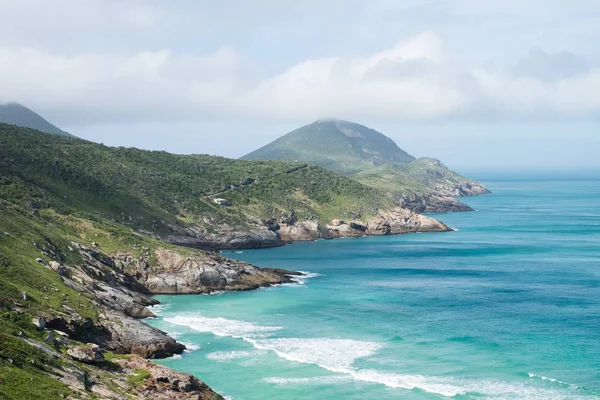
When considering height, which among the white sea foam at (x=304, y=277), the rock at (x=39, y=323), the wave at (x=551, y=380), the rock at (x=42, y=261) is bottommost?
the wave at (x=551, y=380)

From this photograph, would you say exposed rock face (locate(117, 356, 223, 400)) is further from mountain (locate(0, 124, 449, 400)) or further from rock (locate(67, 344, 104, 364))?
rock (locate(67, 344, 104, 364))

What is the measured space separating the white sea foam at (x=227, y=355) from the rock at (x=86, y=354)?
59.1 ft

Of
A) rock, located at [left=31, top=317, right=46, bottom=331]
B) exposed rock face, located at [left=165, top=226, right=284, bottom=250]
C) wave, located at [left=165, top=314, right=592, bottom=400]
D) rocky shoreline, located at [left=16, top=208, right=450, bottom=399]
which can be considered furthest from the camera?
exposed rock face, located at [left=165, top=226, right=284, bottom=250]

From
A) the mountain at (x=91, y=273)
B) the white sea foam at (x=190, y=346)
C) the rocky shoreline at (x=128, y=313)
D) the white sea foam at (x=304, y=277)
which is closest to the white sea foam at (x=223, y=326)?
the white sea foam at (x=190, y=346)

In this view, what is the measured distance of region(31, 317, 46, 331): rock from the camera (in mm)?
68631

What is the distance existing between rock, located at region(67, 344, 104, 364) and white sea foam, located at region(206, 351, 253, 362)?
59.1ft

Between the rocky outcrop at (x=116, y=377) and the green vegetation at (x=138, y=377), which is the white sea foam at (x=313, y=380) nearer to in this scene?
the rocky outcrop at (x=116, y=377)

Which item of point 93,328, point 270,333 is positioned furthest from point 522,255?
point 93,328

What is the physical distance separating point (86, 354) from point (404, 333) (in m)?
45.6

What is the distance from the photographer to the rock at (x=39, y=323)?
68.6m

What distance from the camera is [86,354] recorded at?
6619cm

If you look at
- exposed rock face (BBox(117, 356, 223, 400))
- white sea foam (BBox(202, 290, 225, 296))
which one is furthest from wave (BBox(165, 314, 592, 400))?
white sea foam (BBox(202, 290, 225, 296))

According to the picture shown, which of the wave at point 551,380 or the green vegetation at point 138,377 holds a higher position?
the green vegetation at point 138,377

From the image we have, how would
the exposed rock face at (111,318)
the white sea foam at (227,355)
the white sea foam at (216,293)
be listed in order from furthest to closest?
1. the white sea foam at (216,293)
2. the white sea foam at (227,355)
3. the exposed rock face at (111,318)
